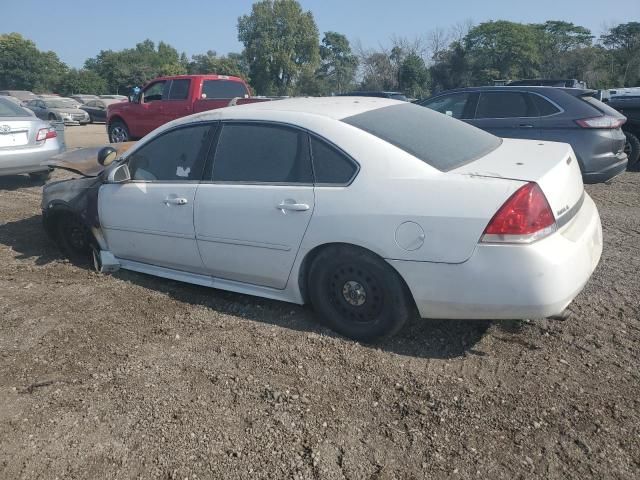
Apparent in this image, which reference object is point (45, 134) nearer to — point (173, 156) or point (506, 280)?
point (173, 156)

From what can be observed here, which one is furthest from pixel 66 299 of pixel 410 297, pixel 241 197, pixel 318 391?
pixel 410 297

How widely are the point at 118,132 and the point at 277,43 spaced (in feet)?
186

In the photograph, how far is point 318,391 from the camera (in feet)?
9.98

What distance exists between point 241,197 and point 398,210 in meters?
1.16

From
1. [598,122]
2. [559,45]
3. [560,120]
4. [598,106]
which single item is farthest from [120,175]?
[559,45]

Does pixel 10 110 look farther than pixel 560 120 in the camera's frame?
Yes

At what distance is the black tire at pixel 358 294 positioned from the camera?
3.29m

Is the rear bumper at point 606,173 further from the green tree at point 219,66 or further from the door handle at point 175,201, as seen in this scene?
the green tree at point 219,66

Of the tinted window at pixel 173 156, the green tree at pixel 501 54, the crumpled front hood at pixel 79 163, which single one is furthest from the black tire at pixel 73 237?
the green tree at pixel 501 54

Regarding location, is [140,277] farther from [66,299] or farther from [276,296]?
[276,296]

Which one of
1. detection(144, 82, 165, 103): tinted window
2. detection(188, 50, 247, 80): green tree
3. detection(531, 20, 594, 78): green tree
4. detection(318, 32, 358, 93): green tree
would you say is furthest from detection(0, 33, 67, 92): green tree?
detection(144, 82, 165, 103): tinted window

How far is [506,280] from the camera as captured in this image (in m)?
2.95

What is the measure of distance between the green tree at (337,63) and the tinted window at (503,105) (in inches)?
1631

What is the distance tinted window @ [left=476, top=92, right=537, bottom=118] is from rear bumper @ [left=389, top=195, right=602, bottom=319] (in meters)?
5.27
